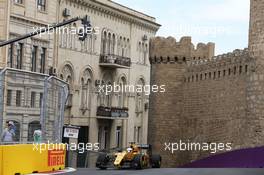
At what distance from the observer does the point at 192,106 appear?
3931 centimetres

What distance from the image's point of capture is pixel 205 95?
37.4 metres

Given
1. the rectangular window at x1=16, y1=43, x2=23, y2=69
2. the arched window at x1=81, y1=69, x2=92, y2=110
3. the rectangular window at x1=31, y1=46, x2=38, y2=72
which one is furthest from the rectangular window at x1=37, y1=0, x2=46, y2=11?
the arched window at x1=81, y1=69, x2=92, y2=110

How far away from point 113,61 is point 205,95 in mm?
14165

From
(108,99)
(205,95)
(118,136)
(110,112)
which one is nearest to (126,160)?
(205,95)

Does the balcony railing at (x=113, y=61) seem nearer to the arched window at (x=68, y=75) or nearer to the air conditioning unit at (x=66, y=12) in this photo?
the arched window at (x=68, y=75)

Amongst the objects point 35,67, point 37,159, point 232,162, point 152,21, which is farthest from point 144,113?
point 37,159

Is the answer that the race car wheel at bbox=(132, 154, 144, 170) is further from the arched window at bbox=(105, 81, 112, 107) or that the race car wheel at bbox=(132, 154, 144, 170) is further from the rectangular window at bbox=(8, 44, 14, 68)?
the arched window at bbox=(105, 81, 112, 107)

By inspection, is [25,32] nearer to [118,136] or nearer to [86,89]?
[86,89]

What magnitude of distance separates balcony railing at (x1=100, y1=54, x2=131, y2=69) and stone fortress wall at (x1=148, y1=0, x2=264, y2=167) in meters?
6.93

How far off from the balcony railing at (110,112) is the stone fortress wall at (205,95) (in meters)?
7.20

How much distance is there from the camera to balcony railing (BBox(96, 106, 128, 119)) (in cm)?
5044

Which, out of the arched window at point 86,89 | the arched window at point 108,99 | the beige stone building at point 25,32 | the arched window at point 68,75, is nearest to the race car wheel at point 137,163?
the beige stone building at point 25,32

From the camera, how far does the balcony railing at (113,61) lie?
1971 inches

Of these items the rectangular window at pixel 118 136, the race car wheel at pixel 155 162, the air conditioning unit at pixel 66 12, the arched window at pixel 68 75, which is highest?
Answer: the air conditioning unit at pixel 66 12
